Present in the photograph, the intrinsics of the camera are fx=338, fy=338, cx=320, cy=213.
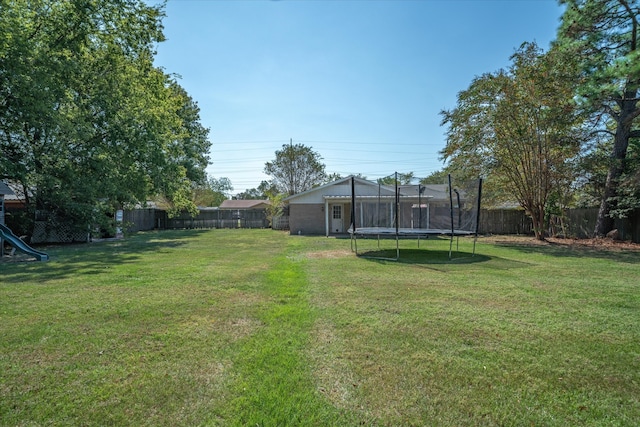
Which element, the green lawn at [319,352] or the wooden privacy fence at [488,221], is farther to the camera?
the wooden privacy fence at [488,221]

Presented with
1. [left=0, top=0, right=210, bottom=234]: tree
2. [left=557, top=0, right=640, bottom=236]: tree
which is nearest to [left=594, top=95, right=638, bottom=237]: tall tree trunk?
[left=557, top=0, right=640, bottom=236]: tree

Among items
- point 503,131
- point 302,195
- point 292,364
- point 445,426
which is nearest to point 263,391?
point 292,364

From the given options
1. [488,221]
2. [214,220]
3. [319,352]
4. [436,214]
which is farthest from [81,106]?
[488,221]

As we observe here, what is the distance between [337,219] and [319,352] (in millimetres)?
17877

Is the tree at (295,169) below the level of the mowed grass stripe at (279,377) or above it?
above

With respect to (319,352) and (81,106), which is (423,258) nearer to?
(319,352)

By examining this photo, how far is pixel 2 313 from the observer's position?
167 inches

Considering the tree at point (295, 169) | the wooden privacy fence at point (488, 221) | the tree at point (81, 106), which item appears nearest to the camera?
the tree at point (81, 106)

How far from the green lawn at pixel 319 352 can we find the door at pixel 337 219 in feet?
48.1

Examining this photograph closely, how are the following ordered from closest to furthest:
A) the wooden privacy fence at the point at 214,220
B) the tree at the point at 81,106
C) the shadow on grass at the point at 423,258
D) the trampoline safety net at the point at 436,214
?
the shadow on grass at the point at 423,258
the trampoline safety net at the point at 436,214
the tree at the point at 81,106
the wooden privacy fence at the point at 214,220

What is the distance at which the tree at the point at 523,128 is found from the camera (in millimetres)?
12523

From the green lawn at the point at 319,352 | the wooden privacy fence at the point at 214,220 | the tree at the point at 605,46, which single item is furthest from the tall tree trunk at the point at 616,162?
the wooden privacy fence at the point at 214,220

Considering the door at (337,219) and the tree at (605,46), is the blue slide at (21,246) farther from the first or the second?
the tree at (605,46)

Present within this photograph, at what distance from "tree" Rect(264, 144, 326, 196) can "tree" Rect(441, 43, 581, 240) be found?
2375 centimetres
